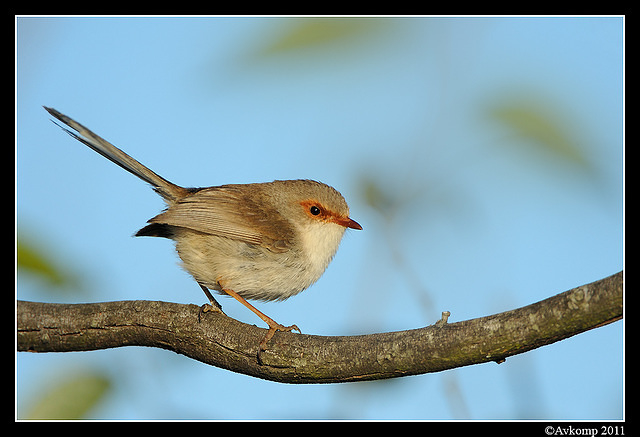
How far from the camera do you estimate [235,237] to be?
4.75m

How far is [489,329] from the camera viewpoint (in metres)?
2.97

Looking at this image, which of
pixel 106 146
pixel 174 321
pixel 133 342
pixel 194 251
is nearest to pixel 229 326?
pixel 174 321

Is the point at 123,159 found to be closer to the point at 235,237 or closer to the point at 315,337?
the point at 235,237

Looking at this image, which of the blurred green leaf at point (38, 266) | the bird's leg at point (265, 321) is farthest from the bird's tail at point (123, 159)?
the blurred green leaf at point (38, 266)

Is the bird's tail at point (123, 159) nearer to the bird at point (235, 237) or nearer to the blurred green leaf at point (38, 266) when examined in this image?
the bird at point (235, 237)

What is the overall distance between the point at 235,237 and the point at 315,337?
55.4 inches

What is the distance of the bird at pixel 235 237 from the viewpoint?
15.4 ft

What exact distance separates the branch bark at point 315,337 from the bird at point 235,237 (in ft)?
1.97

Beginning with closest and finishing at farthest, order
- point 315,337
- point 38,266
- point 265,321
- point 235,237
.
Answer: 1. point 38,266
2. point 315,337
3. point 265,321
4. point 235,237

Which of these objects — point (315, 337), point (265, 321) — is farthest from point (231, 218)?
point (315, 337)

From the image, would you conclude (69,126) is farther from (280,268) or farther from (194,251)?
(280,268)

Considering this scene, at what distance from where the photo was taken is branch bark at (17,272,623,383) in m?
2.74

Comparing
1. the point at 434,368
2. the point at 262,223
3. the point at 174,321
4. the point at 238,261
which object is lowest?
the point at 434,368

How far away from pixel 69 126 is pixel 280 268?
206cm
